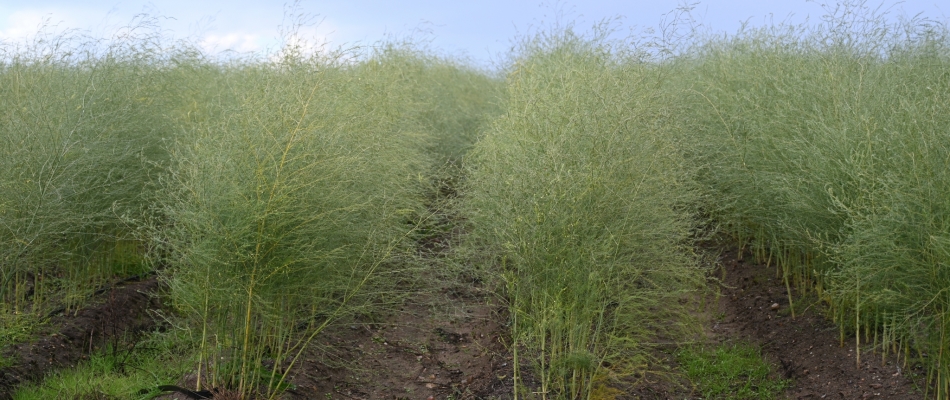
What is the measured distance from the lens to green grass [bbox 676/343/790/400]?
27.5ft

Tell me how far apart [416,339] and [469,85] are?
33.4ft

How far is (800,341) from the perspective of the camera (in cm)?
905

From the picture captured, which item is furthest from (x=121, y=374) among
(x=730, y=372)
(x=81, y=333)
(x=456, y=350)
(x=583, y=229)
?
(x=730, y=372)

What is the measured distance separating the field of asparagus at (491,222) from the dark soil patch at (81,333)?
0.10 ft

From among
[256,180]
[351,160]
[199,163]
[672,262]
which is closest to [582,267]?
[672,262]

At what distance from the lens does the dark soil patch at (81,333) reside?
26.8 feet

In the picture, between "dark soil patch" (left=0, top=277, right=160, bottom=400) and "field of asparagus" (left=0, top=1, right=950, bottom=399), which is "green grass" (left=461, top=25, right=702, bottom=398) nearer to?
"field of asparagus" (left=0, top=1, right=950, bottom=399)

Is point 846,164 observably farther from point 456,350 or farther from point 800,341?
point 456,350

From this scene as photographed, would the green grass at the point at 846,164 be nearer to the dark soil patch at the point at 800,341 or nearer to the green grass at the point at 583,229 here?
the dark soil patch at the point at 800,341

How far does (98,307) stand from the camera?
9.66 metres

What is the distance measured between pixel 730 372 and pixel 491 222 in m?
3.02

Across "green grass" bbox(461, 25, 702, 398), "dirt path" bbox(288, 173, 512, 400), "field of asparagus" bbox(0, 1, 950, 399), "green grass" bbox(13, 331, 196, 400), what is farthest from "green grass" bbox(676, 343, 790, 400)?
"green grass" bbox(13, 331, 196, 400)

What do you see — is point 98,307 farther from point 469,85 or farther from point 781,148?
point 469,85

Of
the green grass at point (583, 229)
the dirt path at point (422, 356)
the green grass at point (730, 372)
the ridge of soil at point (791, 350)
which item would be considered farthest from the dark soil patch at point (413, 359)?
the green grass at point (730, 372)
